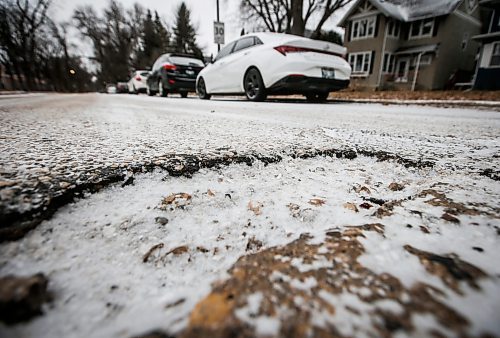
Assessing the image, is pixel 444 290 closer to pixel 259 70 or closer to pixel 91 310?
pixel 91 310

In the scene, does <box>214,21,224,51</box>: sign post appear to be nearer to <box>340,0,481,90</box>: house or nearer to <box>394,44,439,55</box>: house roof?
<box>340,0,481,90</box>: house

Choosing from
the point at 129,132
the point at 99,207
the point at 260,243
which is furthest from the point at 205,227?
the point at 129,132

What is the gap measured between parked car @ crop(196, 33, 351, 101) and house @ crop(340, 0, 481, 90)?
50.0 ft

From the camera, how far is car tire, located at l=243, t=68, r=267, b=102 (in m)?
5.25

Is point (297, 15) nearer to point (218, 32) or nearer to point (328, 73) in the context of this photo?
point (218, 32)

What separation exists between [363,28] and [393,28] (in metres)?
2.11

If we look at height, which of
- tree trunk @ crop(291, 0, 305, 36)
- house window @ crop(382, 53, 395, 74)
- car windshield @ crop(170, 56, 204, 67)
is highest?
tree trunk @ crop(291, 0, 305, 36)

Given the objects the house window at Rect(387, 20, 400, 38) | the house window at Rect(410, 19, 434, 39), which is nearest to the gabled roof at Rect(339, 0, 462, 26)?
the house window at Rect(387, 20, 400, 38)

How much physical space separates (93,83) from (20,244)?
62.1m

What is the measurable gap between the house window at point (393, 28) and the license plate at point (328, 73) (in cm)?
1844

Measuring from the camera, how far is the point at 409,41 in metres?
20.1

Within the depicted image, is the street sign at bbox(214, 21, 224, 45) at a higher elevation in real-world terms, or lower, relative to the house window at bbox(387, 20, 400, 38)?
lower

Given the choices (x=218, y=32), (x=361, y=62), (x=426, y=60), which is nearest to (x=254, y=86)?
(x=218, y=32)

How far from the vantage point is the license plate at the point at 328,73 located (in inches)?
192
